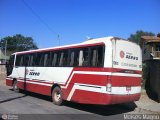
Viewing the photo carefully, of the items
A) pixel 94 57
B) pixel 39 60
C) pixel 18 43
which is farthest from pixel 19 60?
pixel 18 43

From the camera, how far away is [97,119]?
35.0 feet

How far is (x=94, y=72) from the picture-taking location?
37.2ft

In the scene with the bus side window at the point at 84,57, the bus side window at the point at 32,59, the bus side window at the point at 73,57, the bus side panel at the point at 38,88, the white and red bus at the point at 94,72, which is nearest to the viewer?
the white and red bus at the point at 94,72

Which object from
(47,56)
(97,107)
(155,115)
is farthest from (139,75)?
(47,56)

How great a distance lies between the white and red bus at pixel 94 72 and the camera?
10.9m

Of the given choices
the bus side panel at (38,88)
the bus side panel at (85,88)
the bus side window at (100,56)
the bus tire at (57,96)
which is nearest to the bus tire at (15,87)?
the bus side panel at (38,88)

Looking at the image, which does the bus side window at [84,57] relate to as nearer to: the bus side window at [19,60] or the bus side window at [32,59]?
the bus side window at [32,59]

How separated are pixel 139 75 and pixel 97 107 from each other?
270 cm

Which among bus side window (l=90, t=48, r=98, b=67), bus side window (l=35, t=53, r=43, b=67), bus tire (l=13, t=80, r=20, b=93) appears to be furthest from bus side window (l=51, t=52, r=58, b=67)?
bus tire (l=13, t=80, r=20, b=93)

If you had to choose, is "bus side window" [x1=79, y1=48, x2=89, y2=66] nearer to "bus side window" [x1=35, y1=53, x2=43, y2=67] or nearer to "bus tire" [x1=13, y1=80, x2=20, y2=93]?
"bus side window" [x1=35, y1=53, x2=43, y2=67]

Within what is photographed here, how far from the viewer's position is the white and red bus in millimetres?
10930

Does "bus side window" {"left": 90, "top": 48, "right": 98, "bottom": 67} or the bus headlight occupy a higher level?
"bus side window" {"left": 90, "top": 48, "right": 98, "bottom": 67}

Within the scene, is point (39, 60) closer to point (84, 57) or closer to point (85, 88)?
point (84, 57)

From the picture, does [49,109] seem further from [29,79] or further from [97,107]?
[29,79]
